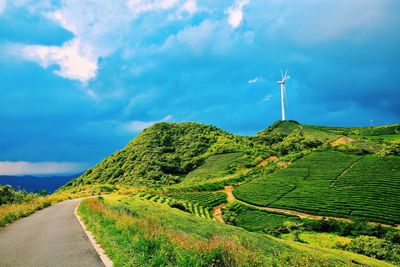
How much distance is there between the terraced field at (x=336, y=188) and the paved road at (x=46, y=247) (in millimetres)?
41632

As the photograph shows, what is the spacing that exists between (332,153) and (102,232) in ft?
246

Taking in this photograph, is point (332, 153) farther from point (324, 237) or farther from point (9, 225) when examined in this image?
point (9, 225)

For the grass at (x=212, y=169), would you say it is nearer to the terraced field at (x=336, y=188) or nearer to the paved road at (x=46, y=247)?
the terraced field at (x=336, y=188)

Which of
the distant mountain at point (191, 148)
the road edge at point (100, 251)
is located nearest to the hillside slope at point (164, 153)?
the distant mountain at point (191, 148)

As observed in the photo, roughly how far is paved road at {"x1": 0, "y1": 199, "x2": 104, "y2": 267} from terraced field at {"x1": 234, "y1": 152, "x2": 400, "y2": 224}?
4163 centimetres

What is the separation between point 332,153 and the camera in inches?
3295

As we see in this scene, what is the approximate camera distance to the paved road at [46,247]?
1274 centimetres

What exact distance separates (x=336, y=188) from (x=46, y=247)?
181 ft

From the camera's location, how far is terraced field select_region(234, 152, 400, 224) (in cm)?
5144

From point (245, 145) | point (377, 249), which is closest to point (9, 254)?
point (377, 249)

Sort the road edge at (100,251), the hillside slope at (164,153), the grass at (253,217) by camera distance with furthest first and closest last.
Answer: the hillside slope at (164,153) < the grass at (253,217) < the road edge at (100,251)

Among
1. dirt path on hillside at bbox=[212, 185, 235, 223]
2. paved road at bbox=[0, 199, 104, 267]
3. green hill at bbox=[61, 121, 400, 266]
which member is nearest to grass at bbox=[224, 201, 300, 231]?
green hill at bbox=[61, 121, 400, 266]

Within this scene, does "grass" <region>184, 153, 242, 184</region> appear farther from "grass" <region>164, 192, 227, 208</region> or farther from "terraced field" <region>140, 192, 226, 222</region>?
"terraced field" <region>140, 192, 226, 222</region>

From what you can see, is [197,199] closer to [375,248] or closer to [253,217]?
[253,217]
